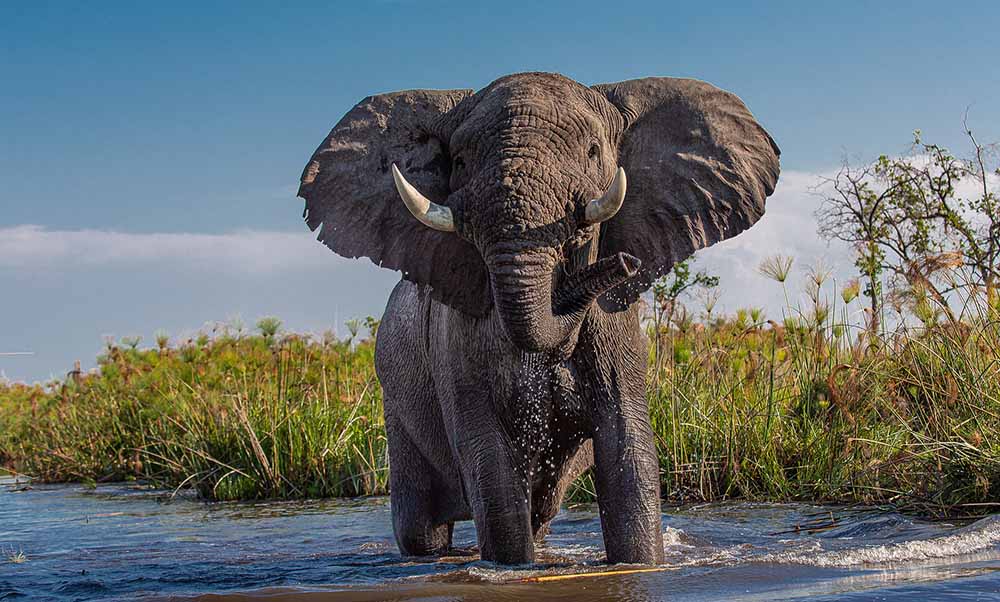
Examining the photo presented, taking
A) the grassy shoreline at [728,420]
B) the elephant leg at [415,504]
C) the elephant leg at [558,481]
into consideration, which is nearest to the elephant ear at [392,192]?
the elephant leg at [558,481]

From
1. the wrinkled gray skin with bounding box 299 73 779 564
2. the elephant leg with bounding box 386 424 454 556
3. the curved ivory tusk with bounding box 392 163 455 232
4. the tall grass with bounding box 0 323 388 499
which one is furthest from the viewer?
the tall grass with bounding box 0 323 388 499

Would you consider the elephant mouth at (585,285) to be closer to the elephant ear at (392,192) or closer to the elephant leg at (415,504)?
the elephant ear at (392,192)

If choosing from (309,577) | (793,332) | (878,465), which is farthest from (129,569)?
(793,332)

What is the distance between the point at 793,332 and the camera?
30.0 ft

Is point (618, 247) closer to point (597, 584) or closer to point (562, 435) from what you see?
point (562, 435)

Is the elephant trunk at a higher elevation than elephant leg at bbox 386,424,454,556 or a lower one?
higher

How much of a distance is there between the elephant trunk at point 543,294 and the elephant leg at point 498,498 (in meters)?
0.71

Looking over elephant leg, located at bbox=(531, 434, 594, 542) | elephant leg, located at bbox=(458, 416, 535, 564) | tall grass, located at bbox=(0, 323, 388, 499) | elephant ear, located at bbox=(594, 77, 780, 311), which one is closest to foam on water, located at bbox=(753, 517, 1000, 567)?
elephant leg, located at bbox=(531, 434, 594, 542)

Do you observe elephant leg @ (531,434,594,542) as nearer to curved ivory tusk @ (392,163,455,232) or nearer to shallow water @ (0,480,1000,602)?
shallow water @ (0,480,1000,602)

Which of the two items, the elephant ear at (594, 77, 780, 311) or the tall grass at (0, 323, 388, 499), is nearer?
the elephant ear at (594, 77, 780, 311)

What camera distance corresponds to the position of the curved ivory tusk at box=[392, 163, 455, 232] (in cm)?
456

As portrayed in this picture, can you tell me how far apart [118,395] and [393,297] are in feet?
25.0

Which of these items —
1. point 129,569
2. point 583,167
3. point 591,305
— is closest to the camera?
point 583,167

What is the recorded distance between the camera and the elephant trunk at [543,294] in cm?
441
